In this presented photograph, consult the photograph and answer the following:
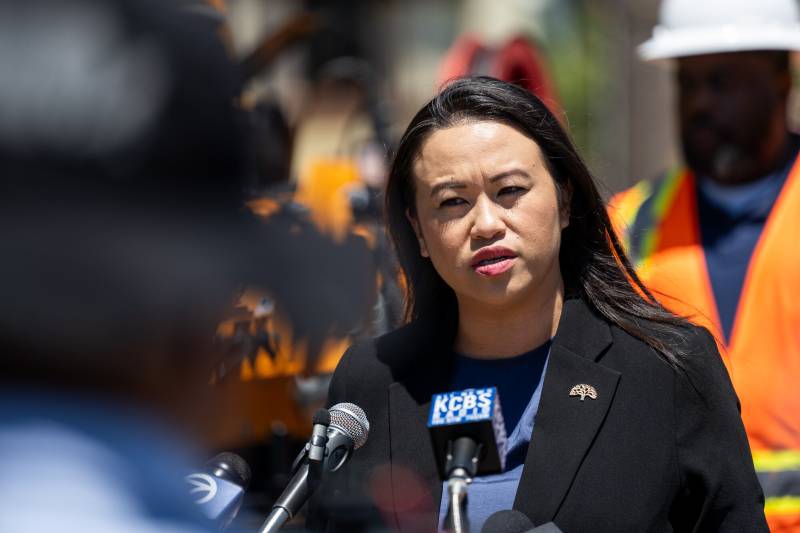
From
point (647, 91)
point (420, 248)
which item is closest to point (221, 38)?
point (420, 248)

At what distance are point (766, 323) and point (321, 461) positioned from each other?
1.75m

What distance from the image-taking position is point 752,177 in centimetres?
355

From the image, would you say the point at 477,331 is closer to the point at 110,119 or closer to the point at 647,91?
the point at 110,119

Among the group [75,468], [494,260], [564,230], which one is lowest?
[75,468]

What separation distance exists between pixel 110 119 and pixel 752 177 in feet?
10.1

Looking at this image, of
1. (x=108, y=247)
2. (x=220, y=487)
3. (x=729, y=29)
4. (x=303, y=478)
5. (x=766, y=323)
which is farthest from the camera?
(x=729, y=29)

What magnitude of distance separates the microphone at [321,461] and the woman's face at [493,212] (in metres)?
0.45

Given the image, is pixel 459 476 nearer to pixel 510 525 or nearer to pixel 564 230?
pixel 510 525

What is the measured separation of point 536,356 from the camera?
236cm

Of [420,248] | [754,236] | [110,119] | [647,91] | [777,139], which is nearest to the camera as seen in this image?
[110,119]

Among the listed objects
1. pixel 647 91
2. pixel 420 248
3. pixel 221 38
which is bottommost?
pixel 221 38

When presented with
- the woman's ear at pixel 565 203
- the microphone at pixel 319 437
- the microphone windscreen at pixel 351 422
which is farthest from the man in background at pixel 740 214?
the microphone at pixel 319 437

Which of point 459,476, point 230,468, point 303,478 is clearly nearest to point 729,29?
point 459,476

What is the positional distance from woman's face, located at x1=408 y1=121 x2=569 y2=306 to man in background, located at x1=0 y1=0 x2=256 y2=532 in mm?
1546
